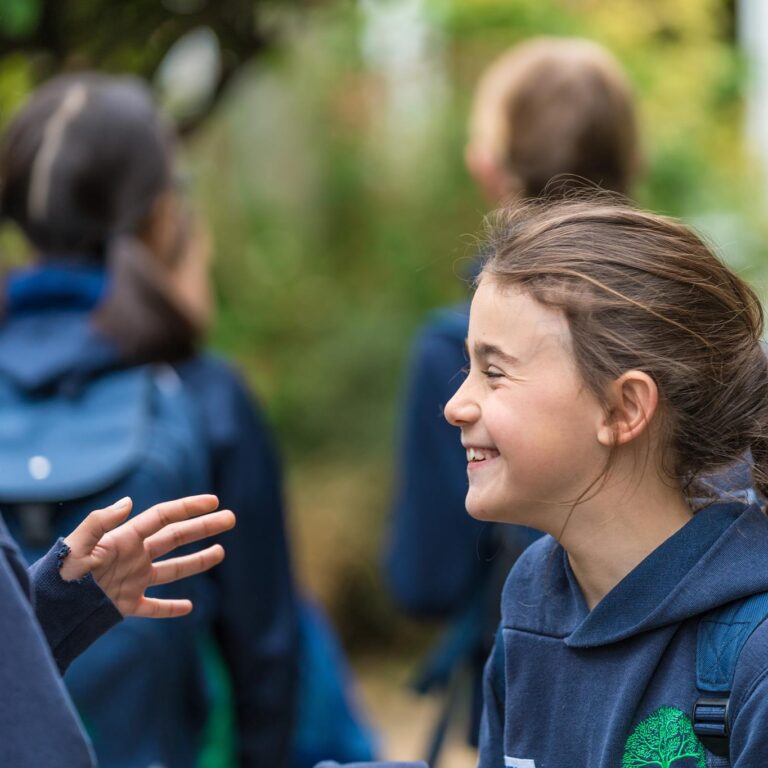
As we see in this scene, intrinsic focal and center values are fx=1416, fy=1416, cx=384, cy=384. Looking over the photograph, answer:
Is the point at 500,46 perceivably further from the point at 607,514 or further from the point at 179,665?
the point at 607,514

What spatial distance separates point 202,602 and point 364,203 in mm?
4154

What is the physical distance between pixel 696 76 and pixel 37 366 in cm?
406

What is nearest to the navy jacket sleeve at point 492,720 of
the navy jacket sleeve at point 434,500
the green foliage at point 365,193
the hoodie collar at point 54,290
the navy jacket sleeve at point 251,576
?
the navy jacket sleeve at point 251,576

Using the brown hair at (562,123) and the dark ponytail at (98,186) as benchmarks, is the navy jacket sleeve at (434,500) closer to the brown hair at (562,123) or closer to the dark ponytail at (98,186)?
the brown hair at (562,123)

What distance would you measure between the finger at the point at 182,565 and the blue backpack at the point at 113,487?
64 centimetres

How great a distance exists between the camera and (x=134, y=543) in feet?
5.41

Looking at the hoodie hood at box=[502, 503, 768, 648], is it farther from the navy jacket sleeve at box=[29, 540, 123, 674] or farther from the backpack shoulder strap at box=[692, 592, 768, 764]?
the navy jacket sleeve at box=[29, 540, 123, 674]

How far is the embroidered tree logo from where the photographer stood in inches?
57.6

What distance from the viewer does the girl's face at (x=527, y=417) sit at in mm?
1607

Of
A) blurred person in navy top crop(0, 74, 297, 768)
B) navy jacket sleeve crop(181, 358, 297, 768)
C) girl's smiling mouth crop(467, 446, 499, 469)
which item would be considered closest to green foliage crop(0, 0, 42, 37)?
blurred person in navy top crop(0, 74, 297, 768)

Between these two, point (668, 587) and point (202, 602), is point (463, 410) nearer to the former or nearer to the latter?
point (668, 587)

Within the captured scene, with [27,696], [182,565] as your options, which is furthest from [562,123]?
[27,696]

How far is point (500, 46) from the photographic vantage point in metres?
6.09

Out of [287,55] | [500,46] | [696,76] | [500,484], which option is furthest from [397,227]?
[500,484]
